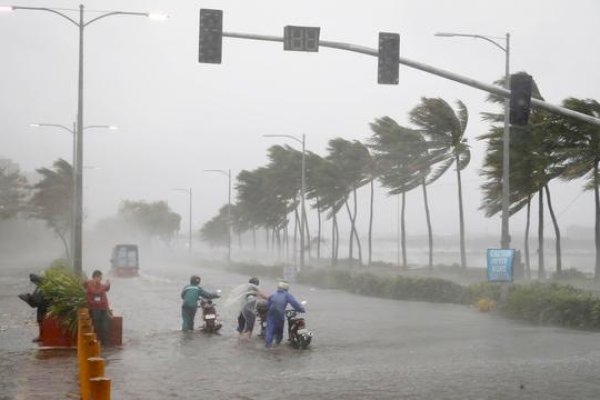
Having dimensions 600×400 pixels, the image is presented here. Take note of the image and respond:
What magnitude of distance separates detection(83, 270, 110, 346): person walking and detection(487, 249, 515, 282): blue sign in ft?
43.5

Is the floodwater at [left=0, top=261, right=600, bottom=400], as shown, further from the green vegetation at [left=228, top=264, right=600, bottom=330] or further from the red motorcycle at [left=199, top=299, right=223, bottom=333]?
the green vegetation at [left=228, top=264, right=600, bottom=330]

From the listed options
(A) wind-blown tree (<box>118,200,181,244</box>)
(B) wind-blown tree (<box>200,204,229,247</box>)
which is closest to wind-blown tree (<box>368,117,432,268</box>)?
(B) wind-blown tree (<box>200,204,229,247</box>)

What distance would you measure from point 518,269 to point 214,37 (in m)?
33.3

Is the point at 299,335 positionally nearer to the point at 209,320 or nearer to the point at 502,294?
the point at 209,320

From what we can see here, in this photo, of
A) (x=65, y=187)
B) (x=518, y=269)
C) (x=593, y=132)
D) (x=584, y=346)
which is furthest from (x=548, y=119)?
(x=65, y=187)

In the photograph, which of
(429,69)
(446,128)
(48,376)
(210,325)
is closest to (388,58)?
(429,69)

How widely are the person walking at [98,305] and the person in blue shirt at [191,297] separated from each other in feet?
10.1

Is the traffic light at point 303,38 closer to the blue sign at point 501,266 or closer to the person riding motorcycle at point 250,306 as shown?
the person riding motorcycle at point 250,306

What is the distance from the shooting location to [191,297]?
2078 cm

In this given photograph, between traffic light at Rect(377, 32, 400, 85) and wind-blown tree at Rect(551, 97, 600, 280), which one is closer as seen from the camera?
traffic light at Rect(377, 32, 400, 85)

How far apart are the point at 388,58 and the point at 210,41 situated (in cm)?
328

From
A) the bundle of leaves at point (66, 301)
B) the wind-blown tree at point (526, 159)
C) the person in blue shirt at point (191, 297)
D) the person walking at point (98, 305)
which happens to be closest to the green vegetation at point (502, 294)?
the wind-blown tree at point (526, 159)

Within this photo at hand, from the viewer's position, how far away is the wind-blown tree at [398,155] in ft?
160

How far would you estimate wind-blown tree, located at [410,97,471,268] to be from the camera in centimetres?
4462
